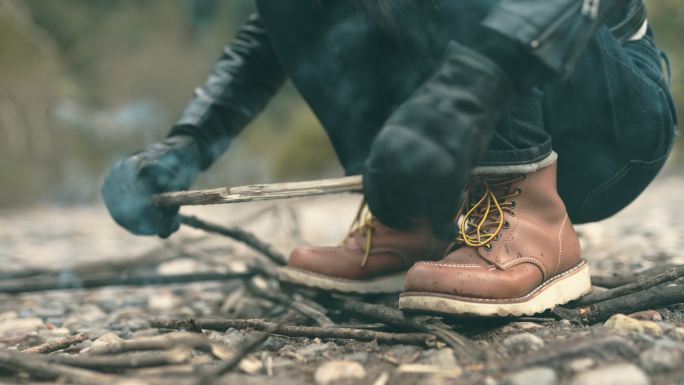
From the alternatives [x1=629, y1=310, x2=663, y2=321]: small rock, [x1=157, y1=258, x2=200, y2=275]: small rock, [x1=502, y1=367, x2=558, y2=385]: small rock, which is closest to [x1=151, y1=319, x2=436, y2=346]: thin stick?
[x1=502, y1=367, x2=558, y2=385]: small rock

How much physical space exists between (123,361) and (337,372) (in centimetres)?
34

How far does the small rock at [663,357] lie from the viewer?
988 millimetres

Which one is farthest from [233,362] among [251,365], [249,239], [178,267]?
[178,267]

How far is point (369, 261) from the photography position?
1.63m

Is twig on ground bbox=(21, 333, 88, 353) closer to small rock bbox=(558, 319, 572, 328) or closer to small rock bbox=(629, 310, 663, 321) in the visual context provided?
small rock bbox=(558, 319, 572, 328)

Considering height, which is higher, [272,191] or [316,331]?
[272,191]

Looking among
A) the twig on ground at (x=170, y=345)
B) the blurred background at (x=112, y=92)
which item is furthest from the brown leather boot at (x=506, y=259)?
the blurred background at (x=112, y=92)

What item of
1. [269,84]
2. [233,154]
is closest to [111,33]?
[233,154]

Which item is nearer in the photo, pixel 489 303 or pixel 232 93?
pixel 489 303

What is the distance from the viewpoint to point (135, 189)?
166cm

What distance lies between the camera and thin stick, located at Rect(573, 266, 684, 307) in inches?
52.2

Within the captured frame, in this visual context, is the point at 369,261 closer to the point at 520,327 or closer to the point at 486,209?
the point at 486,209

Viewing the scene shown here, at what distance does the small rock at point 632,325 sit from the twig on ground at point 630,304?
0.25 feet

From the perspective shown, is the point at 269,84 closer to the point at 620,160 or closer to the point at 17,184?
the point at 620,160
